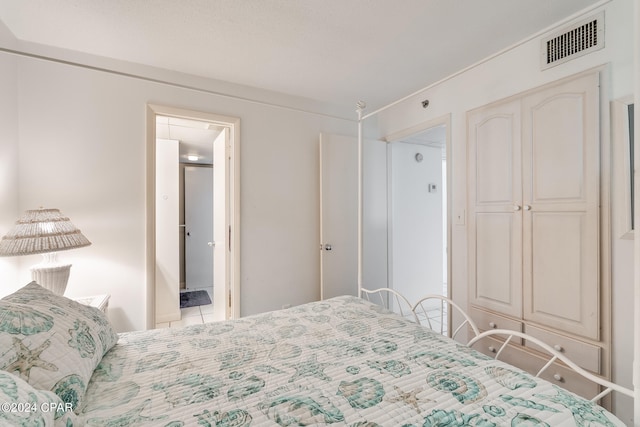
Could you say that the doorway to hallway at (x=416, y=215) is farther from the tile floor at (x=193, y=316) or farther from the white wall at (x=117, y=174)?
the tile floor at (x=193, y=316)

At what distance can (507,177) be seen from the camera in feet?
6.68

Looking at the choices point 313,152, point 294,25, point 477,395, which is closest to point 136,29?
point 294,25

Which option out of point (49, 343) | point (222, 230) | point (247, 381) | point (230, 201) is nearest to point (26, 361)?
point (49, 343)

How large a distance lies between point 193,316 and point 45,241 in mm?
2189

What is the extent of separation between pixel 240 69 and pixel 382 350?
2.30 metres

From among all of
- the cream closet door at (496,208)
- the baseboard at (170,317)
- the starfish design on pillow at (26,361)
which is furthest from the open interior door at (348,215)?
the starfish design on pillow at (26,361)

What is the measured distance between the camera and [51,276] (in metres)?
1.72

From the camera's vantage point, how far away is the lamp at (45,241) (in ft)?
5.02

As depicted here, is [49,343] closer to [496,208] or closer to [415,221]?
[496,208]

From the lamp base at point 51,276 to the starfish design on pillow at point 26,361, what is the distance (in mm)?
1188

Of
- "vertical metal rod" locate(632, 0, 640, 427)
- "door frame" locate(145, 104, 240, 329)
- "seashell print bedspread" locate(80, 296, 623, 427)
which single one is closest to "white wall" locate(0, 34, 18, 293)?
"door frame" locate(145, 104, 240, 329)

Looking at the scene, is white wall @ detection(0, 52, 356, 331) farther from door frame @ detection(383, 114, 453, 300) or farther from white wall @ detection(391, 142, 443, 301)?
white wall @ detection(391, 142, 443, 301)

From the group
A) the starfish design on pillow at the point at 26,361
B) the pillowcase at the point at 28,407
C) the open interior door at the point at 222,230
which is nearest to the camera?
the pillowcase at the point at 28,407

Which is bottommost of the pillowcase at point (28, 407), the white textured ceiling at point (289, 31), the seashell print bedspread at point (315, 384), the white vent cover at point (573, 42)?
the seashell print bedspread at point (315, 384)
